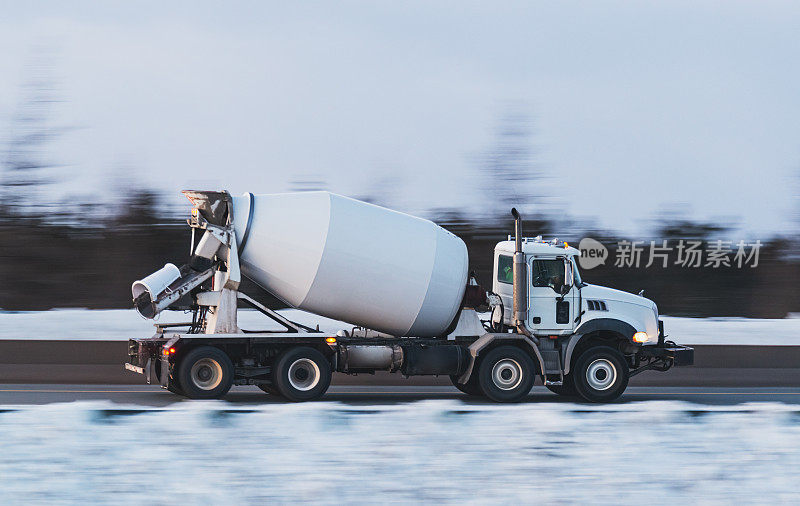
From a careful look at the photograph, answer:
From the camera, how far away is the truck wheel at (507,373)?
15633mm

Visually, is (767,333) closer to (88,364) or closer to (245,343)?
(245,343)

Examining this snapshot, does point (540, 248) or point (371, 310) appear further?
point (540, 248)

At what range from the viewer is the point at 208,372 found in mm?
14781

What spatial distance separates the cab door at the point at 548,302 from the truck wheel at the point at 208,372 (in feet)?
15.3

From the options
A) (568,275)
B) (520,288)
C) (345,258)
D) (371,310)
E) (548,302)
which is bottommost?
(371,310)

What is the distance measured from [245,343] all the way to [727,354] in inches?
411

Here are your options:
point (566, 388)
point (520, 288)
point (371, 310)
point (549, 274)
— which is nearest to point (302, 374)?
point (371, 310)

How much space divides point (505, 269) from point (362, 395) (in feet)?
9.80

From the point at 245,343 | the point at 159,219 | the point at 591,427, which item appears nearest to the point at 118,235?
the point at 159,219

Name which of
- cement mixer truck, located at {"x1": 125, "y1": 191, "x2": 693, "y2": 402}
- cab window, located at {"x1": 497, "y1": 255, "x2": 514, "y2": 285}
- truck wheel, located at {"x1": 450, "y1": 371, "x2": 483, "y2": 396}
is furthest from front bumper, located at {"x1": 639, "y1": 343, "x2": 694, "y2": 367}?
truck wheel, located at {"x1": 450, "y1": 371, "x2": 483, "y2": 396}

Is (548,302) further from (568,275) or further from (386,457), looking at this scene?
(386,457)

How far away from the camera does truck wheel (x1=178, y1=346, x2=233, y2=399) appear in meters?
14.6

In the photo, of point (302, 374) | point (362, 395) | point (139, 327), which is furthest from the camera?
point (139, 327)

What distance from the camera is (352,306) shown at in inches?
615
